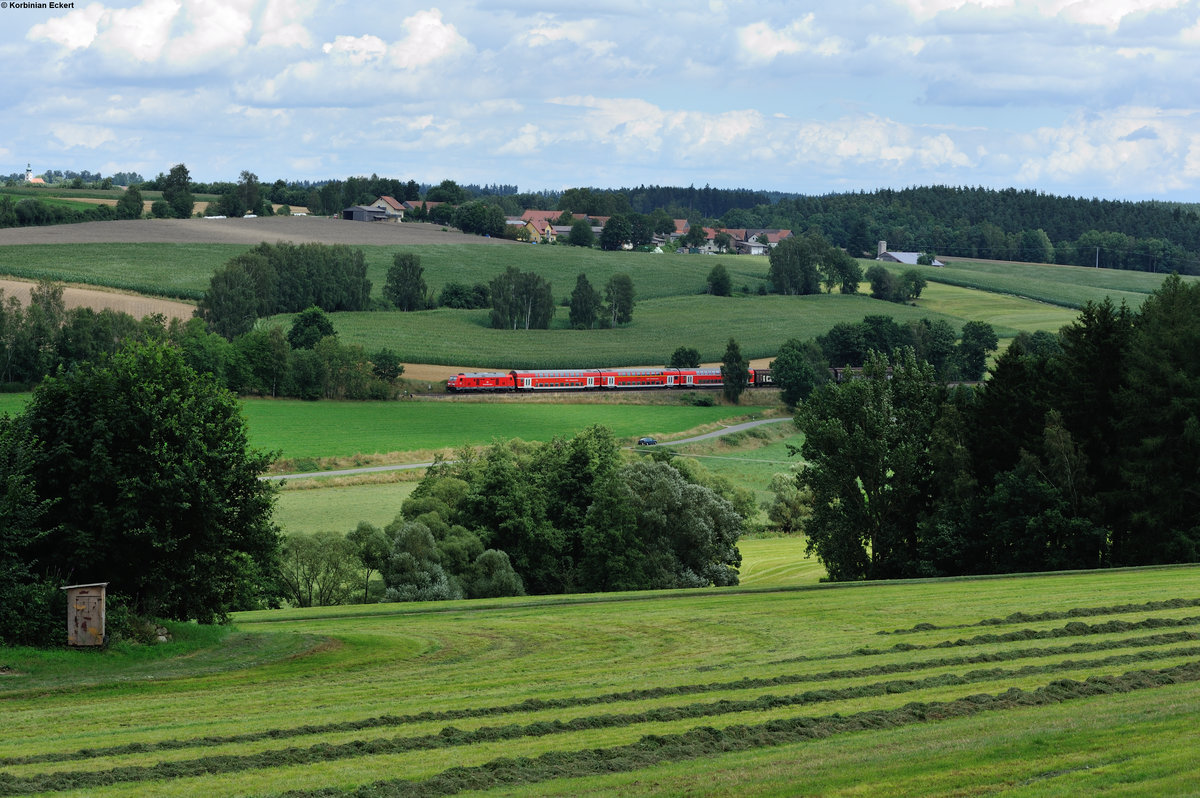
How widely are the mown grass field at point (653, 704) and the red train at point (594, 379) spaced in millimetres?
93027

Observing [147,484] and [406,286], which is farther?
[406,286]

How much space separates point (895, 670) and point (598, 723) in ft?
21.4

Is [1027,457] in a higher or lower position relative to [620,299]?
lower

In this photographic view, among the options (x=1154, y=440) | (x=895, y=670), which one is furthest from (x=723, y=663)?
(x=1154, y=440)

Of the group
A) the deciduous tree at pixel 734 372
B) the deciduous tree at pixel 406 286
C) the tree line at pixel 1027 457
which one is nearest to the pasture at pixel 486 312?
the deciduous tree at pixel 406 286

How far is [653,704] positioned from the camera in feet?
63.2

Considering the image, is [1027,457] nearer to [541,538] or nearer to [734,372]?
[541,538]

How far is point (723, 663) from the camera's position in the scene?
76.9ft

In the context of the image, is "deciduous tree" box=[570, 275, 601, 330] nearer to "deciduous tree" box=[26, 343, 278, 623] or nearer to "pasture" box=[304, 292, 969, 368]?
"pasture" box=[304, 292, 969, 368]

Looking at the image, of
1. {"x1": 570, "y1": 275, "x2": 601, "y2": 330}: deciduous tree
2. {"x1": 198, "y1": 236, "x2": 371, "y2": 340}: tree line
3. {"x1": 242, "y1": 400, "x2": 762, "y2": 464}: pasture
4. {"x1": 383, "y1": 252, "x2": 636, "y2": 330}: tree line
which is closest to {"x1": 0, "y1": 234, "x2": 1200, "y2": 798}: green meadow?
{"x1": 242, "y1": 400, "x2": 762, "y2": 464}: pasture

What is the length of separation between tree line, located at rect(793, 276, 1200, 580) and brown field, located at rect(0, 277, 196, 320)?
9543 centimetres

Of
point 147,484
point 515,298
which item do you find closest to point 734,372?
point 515,298

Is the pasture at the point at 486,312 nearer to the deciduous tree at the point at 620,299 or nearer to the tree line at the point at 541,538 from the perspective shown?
the deciduous tree at the point at 620,299

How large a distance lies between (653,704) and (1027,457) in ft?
96.6
